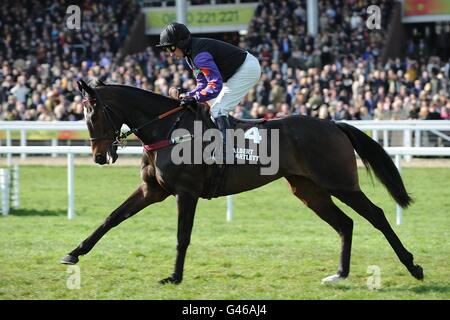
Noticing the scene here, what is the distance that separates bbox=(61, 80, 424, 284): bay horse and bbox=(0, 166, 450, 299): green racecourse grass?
1.09 ft

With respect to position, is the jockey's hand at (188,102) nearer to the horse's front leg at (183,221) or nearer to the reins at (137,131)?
the reins at (137,131)

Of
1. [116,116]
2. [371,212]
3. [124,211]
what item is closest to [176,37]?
[116,116]

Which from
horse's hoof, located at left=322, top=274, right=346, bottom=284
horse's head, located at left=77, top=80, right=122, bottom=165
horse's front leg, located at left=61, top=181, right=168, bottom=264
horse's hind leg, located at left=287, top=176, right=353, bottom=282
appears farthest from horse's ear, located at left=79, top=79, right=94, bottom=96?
horse's hoof, located at left=322, top=274, right=346, bottom=284

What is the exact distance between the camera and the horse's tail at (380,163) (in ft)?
22.5

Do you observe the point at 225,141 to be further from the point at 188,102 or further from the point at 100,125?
the point at 100,125

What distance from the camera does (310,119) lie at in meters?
6.74

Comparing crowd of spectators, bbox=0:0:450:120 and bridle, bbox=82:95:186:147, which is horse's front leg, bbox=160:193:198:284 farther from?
crowd of spectators, bbox=0:0:450:120

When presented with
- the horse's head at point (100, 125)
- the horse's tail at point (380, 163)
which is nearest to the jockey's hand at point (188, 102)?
the horse's head at point (100, 125)

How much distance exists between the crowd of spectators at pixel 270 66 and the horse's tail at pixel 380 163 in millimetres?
8580

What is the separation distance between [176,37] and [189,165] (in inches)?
40.4

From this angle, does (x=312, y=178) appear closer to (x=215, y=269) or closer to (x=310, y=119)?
(x=310, y=119)

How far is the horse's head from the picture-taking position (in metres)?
6.43
